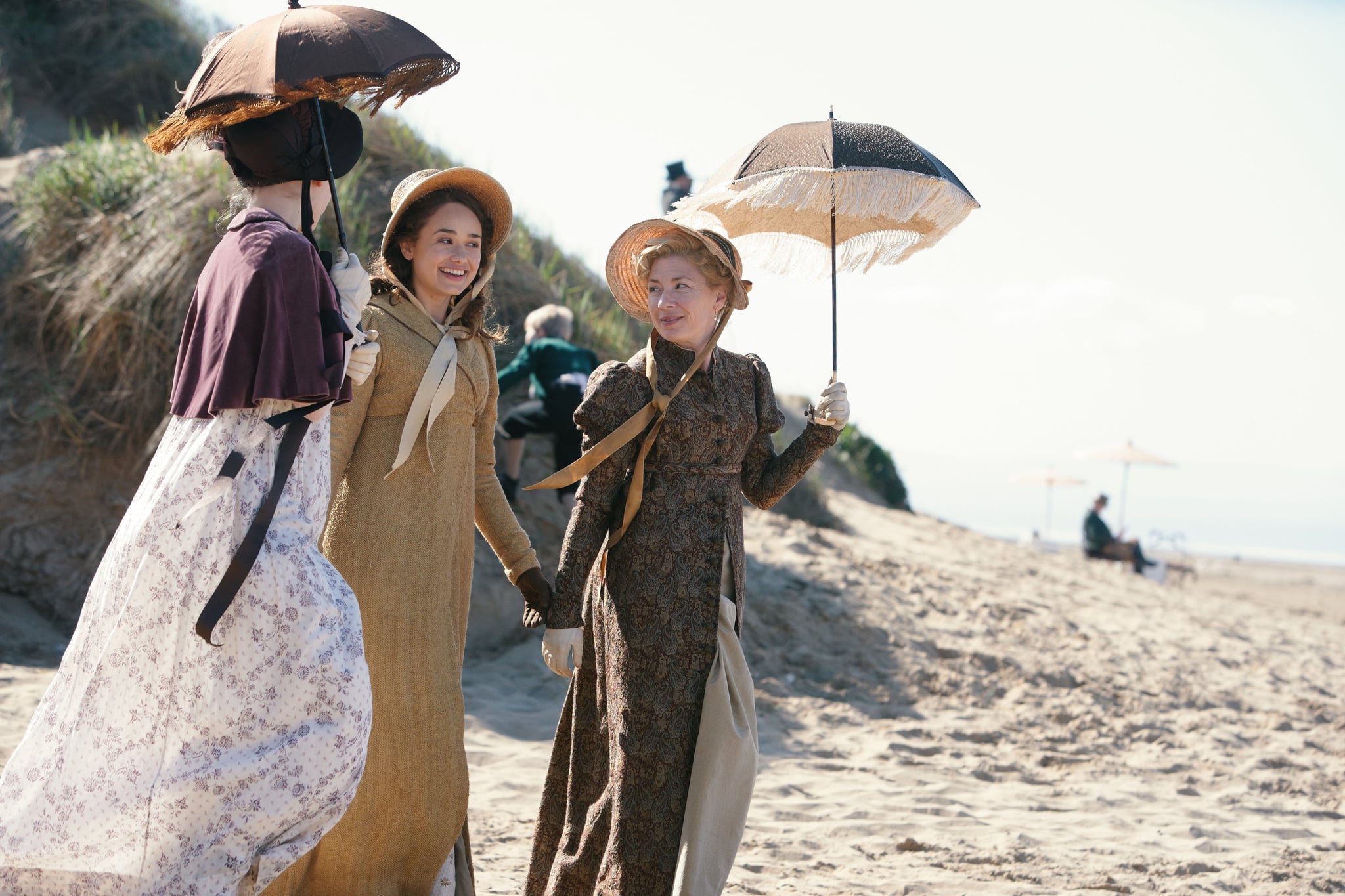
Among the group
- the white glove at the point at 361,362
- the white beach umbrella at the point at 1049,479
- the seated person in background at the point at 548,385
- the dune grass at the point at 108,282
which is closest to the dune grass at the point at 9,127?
the dune grass at the point at 108,282

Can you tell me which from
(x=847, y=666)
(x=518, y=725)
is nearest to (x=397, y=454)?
(x=518, y=725)

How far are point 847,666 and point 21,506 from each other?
5.37 meters

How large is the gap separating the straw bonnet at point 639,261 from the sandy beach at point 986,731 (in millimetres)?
2009

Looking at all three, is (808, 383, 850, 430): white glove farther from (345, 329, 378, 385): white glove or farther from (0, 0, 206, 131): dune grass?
(0, 0, 206, 131): dune grass

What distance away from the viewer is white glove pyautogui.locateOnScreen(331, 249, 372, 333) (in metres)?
2.56

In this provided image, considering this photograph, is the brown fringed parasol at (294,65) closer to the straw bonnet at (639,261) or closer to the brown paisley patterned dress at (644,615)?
the straw bonnet at (639,261)

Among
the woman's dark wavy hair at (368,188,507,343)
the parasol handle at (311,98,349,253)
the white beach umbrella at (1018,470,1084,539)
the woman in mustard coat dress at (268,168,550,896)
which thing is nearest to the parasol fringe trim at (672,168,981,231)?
the woman's dark wavy hair at (368,188,507,343)

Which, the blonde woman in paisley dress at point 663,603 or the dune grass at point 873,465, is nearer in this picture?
the blonde woman in paisley dress at point 663,603

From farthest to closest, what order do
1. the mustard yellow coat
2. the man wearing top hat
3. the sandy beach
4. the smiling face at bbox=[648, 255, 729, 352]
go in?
the man wearing top hat, the sandy beach, the smiling face at bbox=[648, 255, 729, 352], the mustard yellow coat

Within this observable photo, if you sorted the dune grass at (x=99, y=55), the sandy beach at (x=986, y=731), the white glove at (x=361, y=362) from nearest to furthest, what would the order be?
the white glove at (x=361, y=362) → the sandy beach at (x=986, y=731) → the dune grass at (x=99, y=55)

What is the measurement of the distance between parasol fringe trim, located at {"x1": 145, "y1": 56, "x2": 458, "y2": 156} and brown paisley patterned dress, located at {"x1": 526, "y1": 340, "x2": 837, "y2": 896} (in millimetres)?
972

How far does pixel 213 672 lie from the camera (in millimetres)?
2299

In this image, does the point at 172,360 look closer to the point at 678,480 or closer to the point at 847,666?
the point at 847,666

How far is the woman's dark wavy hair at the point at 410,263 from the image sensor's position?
3.26 metres
